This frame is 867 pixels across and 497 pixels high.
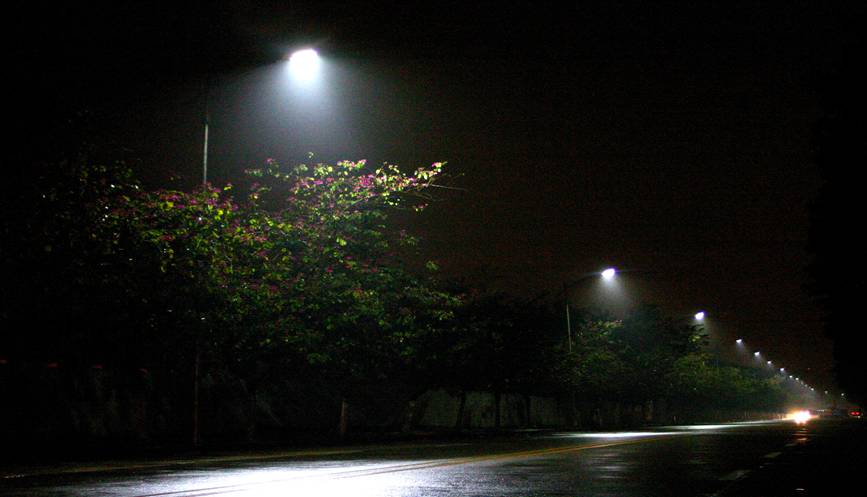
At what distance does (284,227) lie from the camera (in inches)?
942

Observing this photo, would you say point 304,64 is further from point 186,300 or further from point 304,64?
point 186,300

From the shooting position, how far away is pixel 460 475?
13.7 meters

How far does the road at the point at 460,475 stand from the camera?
452 inches

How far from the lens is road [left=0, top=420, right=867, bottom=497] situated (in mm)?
11491

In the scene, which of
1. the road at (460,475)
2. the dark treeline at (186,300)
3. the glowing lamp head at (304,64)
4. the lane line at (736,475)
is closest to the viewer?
the road at (460,475)

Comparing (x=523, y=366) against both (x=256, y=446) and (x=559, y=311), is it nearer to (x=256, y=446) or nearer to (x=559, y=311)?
(x=559, y=311)

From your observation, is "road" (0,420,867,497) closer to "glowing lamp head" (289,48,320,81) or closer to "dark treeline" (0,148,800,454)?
"dark treeline" (0,148,800,454)

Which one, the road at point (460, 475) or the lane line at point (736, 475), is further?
the lane line at point (736, 475)

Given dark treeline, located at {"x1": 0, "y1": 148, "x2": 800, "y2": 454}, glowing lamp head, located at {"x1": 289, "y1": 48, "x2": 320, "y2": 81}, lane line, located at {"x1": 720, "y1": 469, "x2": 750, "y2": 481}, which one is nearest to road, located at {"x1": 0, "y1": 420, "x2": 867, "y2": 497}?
lane line, located at {"x1": 720, "y1": 469, "x2": 750, "y2": 481}

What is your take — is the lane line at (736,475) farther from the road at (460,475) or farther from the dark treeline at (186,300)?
the dark treeline at (186,300)

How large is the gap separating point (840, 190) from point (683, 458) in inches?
943

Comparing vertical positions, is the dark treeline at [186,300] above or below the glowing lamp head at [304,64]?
below

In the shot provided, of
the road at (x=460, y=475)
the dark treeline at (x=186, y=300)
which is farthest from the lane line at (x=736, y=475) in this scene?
the dark treeline at (x=186, y=300)

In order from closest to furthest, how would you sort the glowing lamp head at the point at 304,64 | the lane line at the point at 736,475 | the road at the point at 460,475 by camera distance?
1. the road at the point at 460,475
2. the lane line at the point at 736,475
3. the glowing lamp head at the point at 304,64
